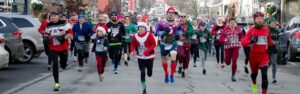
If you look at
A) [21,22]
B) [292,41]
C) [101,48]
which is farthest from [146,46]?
[292,41]

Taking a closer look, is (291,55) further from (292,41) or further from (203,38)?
(203,38)

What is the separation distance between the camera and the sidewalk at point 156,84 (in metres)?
12.1

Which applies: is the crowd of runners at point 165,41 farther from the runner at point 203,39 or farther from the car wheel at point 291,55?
the car wheel at point 291,55

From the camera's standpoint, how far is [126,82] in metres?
13.8

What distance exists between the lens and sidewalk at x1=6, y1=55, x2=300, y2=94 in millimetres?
12133

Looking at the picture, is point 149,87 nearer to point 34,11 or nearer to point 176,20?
point 176,20

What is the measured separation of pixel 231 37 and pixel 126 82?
3070 mm

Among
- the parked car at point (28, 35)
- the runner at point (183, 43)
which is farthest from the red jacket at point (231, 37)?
the parked car at point (28, 35)

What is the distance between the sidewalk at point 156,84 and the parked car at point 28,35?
10.5 feet

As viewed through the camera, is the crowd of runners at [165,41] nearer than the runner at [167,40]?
Yes

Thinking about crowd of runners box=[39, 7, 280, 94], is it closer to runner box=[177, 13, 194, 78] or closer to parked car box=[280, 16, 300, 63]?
runner box=[177, 13, 194, 78]

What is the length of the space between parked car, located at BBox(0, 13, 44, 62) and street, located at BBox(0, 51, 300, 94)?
1557 millimetres

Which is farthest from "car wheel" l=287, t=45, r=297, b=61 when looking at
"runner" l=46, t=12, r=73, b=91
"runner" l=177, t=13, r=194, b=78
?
"runner" l=46, t=12, r=73, b=91

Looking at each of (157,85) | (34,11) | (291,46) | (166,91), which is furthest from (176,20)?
(34,11)
